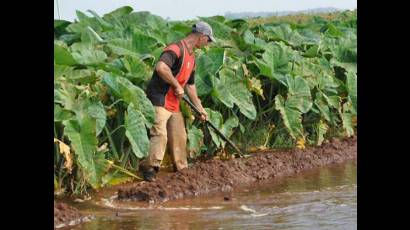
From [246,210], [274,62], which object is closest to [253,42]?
[274,62]

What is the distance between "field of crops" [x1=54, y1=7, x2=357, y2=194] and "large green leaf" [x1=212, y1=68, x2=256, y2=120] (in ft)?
0.04

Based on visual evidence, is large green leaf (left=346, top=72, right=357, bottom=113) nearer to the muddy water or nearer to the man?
the muddy water

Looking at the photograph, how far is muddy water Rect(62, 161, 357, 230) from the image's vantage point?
792cm

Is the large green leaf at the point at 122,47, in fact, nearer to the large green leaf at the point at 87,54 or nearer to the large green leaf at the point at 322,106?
the large green leaf at the point at 87,54

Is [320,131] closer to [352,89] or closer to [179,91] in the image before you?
[352,89]

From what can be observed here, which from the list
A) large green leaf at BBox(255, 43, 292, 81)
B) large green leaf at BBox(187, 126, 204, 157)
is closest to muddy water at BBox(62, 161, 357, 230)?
large green leaf at BBox(187, 126, 204, 157)

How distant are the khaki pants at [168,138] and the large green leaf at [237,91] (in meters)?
1.11

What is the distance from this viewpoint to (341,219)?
8273mm

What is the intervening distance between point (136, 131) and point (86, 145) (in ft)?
2.68

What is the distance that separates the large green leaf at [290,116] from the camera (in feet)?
37.1

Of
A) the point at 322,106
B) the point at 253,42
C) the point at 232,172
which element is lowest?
the point at 232,172

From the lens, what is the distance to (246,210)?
865cm

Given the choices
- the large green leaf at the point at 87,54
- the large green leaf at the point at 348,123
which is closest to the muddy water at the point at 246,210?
the large green leaf at the point at 87,54
